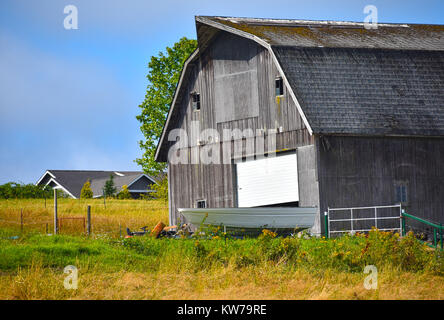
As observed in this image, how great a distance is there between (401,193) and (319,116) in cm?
431

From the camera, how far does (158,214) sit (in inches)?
1480

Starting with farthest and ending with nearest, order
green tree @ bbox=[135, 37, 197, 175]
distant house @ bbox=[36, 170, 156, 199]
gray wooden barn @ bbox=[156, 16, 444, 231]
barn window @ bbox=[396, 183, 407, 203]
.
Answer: distant house @ bbox=[36, 170, 156, 199], green tree @ bbox=[135, 37, 197, 175], barn window @ bbox=[396, 183, 407, 203], gray wooden barn @ bbox=[156, 16, 444, 231]

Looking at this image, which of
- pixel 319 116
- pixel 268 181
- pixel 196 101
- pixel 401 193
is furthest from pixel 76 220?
pixel 401 193

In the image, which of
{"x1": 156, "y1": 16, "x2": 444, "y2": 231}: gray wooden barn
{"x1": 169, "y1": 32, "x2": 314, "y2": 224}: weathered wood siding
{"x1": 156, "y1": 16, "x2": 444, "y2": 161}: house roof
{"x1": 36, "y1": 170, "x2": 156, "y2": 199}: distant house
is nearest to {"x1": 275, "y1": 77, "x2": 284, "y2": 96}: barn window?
{"x1": 156, "y1": 16, "x2": 444, "y2": 231}: gray wooden barn

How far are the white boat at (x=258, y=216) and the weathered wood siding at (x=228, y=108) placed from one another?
2772 mm

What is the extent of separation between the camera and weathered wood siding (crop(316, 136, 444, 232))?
80.3 feet

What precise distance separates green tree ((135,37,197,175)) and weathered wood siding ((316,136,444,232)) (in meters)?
22.7

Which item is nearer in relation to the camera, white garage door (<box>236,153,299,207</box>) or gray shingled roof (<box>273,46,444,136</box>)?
gray shingled roof (<box>273,46,444,136</box>)

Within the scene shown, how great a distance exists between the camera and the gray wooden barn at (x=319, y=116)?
24.5 metres

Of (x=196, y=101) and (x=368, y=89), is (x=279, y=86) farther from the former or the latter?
(x=196, y=101)

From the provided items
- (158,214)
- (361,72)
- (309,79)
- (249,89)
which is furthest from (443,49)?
(158,214)

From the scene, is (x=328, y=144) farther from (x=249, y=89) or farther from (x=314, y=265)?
(x=314, y=265)

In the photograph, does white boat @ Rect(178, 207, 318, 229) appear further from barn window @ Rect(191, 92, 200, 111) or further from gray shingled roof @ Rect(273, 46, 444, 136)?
barn window @ Rect(191, 92, 200, 111)

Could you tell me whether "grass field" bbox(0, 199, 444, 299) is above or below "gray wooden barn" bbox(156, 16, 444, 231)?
below
